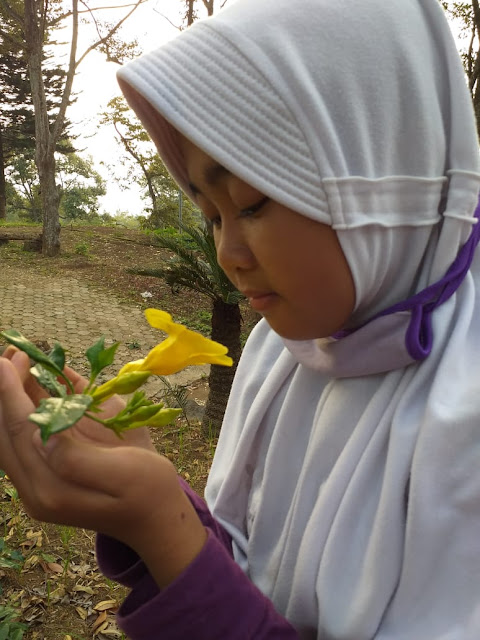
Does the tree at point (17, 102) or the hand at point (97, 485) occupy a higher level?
the tree at point (17, 102)

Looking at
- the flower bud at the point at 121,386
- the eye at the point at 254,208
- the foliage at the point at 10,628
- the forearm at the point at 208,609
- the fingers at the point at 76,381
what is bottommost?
the foliage at the point at 10,628

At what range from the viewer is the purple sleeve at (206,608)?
91 centimetres

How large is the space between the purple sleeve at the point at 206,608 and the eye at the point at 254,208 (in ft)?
1.88

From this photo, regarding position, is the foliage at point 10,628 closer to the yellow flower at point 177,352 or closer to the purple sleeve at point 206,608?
the purple sleeve at point 206,608

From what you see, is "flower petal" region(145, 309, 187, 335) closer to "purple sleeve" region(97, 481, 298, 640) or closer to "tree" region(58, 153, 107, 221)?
"purple sleeve" region(97, 481, 298, 640)

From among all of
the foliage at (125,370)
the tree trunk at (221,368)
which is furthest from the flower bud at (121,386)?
the tree trunk at (221,368)

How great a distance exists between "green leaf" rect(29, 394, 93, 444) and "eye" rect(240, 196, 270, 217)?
0.44 metres

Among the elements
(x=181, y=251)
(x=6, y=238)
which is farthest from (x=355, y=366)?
(x=6, y=238)

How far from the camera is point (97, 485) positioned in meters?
0.82

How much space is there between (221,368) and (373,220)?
3.33 m

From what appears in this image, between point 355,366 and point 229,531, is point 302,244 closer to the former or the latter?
point 355,366

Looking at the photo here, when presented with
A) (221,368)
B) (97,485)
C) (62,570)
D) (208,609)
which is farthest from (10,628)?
(221,368)

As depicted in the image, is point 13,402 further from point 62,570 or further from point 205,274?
point 205,274

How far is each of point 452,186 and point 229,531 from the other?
3.03 ft
